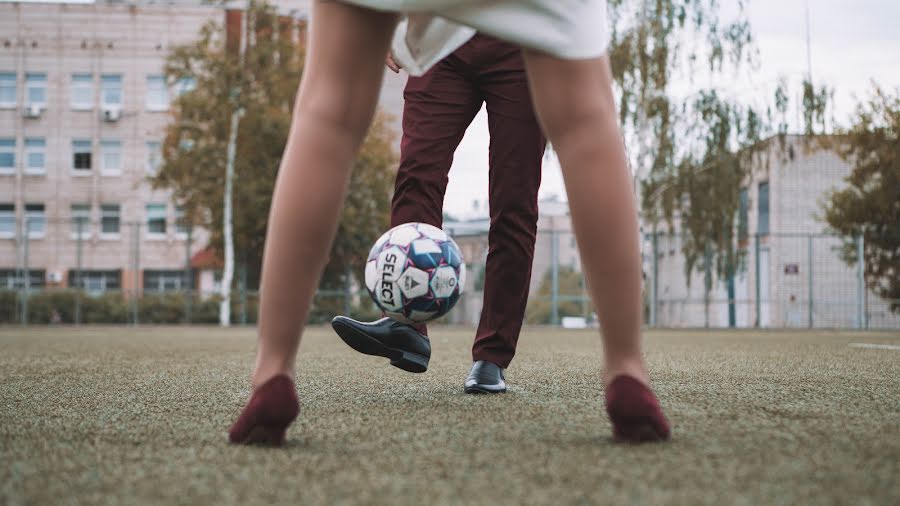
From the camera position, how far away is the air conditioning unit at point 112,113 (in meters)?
34.2

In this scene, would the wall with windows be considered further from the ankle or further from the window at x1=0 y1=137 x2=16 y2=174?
the ankle

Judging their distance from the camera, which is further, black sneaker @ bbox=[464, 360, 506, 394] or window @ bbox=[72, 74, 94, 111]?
window @ bbox=[72, 74, 94, 111]

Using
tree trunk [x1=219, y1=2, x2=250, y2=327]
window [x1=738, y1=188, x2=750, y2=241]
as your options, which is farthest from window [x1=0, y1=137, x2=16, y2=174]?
window [x1=738, y1=188, x2=750, y2=241]

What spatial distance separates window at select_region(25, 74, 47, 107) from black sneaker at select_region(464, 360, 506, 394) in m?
35.3

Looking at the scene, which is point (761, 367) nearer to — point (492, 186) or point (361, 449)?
point (492, 186)

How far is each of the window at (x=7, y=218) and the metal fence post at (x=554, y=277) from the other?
18557 millimetres

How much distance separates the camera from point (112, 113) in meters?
34.2

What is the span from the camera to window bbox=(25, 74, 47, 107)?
3434 cm

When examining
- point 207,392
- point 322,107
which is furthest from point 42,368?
point 322,107

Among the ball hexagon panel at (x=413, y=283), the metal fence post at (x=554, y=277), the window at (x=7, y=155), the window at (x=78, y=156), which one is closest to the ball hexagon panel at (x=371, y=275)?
the ball hexagon panel at (x=413, y=283)

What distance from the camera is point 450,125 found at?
2889mm

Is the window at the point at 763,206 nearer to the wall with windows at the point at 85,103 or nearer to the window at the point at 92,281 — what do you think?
the window at the point at 92,281

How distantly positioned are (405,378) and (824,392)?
1.42 m

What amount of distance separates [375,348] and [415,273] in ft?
0.77
